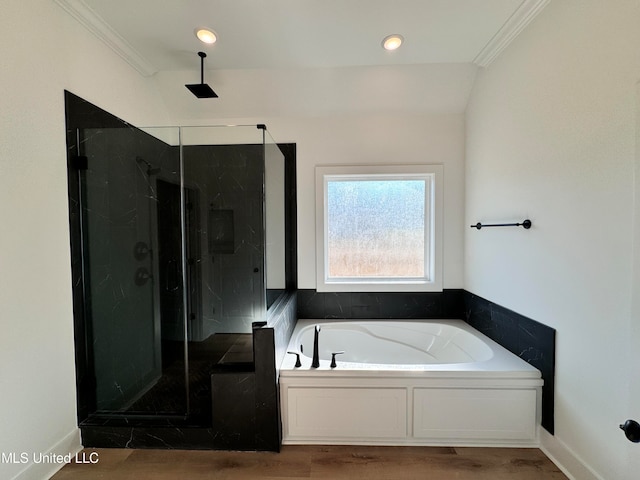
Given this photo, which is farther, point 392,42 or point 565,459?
point 392,42

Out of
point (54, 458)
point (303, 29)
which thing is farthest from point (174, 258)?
point (303, 29)

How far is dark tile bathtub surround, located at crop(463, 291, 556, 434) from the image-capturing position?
5.62 ft

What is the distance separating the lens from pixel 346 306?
9.43 ft

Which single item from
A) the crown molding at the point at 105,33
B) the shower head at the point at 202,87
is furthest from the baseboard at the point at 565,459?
the crown molding at the point at 105,33

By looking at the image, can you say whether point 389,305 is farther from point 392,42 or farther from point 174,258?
point 392,42

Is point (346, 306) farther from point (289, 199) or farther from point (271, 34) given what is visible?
point (271, 34)

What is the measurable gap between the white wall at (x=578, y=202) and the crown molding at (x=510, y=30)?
61 mm

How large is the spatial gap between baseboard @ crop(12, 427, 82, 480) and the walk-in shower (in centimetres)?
18

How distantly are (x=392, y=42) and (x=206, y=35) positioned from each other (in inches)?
51.1

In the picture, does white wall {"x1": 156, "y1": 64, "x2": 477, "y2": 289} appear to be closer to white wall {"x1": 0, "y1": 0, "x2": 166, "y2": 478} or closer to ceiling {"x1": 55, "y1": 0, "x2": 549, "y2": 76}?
ceiling {"x1": 55, "y1": 0, "x2": 549, "y2": 76}

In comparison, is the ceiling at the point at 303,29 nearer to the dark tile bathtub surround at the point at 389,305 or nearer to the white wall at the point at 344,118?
the white wall at the point at 344,118

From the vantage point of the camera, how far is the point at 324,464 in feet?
5.51

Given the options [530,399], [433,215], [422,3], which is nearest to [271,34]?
[422,3]

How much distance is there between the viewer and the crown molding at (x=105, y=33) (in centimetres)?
171
